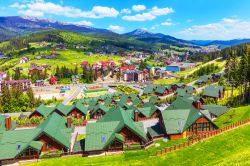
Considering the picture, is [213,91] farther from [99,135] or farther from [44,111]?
[99,135]

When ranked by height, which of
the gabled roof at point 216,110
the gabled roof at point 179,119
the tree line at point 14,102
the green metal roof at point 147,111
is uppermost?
the gabled roof at point 179,119

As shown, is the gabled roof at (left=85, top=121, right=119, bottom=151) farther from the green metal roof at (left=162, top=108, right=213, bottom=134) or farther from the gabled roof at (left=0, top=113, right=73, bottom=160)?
the green metal roof at (left=162, top=108, right=213, bottom=134)

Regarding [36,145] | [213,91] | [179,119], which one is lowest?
[36,145]

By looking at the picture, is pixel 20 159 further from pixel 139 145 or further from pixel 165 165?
pixel 165 165

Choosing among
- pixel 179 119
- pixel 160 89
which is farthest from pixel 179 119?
pixel 160 89

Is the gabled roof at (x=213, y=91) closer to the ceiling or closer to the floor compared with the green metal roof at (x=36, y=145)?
closer to the ceiling

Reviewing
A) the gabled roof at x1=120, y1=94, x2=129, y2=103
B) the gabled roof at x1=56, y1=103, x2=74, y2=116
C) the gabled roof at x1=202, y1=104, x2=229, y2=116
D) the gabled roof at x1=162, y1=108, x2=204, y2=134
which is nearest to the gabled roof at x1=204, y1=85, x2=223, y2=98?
the gabled roof at x1=120, y1=94, x2=129, y2=103

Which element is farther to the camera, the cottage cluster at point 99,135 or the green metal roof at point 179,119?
the green metal roof at point 179,119

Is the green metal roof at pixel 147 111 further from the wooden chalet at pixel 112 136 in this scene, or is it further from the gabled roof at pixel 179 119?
the wooden chalet at pixel 112 136

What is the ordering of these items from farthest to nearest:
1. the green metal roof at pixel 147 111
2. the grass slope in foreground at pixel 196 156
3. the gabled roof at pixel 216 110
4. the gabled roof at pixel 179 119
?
the green metal roof at pixel 147 111 < the gabled roof at pixel 216 110 < the gabled roof at pixel 179 119 < the grass slope in foreground at pixel 196 156

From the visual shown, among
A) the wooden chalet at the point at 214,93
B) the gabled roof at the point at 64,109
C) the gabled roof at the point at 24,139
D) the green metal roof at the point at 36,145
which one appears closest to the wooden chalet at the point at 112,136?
the gabled roof at the point at 24,139
